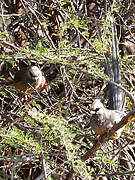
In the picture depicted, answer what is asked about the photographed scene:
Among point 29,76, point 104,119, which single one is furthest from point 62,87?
point 104,119

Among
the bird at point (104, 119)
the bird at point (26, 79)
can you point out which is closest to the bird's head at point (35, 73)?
the bird at point (26, 79)

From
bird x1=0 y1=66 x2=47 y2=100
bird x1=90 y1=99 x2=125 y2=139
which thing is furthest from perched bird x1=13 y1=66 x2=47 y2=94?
bird x1=90 y1=99 x2=125 y2=139

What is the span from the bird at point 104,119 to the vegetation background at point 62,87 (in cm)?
13

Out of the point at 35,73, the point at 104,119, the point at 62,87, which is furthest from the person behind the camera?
the point at 62,87

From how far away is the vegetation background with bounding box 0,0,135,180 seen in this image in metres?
2.39

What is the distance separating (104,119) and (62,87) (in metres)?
1.38

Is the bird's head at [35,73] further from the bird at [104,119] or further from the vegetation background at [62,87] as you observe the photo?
the bird at [104,119]

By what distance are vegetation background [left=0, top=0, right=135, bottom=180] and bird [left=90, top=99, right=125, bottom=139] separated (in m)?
0.13

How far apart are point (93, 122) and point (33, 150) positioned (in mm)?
429

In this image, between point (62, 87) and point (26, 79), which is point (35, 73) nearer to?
point (26, 79)

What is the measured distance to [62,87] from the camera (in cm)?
392

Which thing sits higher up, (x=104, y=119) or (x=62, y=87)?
(x=104, y=119)

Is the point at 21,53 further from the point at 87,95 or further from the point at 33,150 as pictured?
the point at 87,95

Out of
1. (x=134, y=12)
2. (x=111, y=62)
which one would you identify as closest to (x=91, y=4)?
(x=134, y=12)
